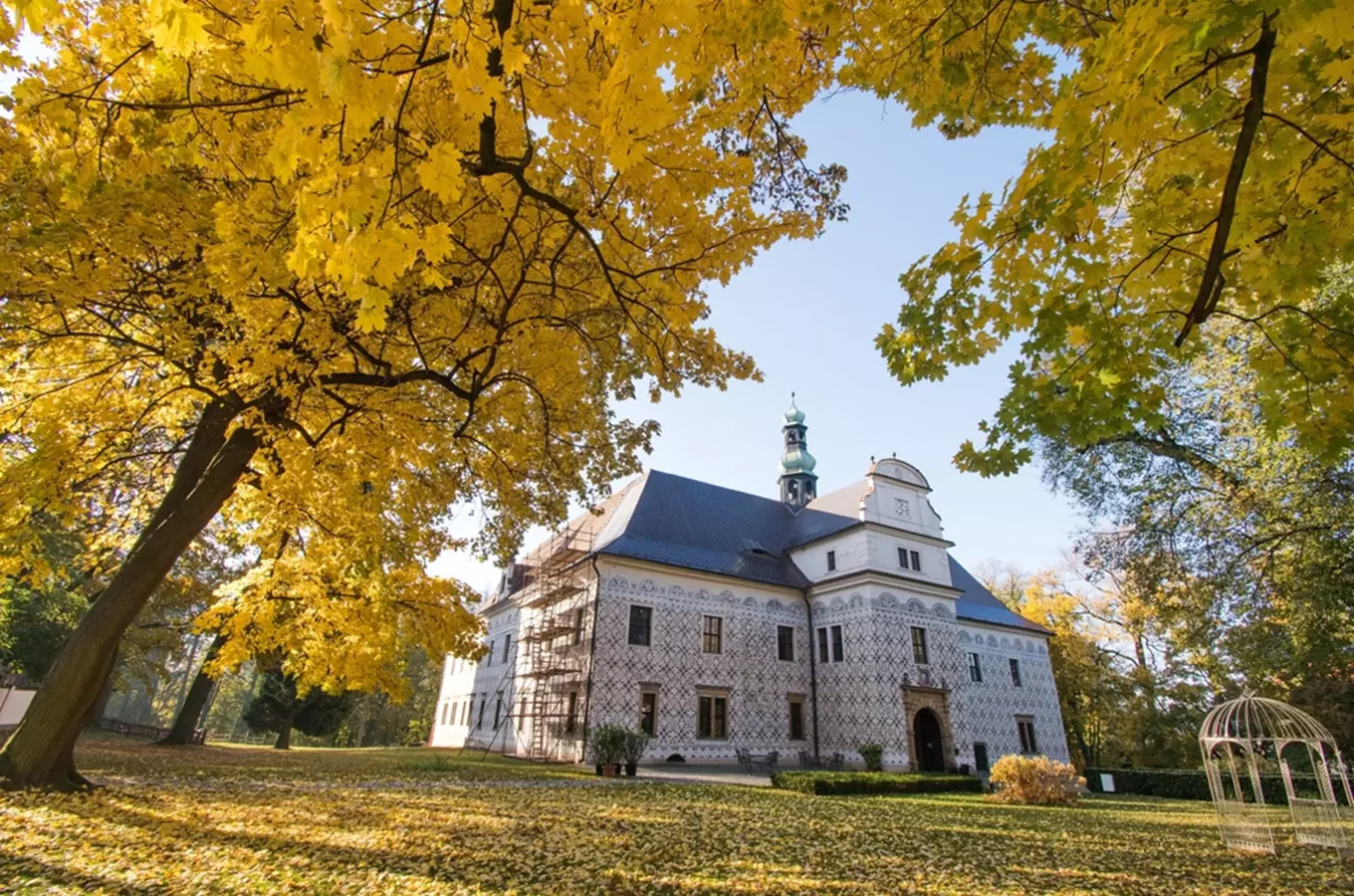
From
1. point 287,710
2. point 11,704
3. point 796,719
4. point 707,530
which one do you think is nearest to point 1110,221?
point 707,530

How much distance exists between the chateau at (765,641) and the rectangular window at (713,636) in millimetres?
107

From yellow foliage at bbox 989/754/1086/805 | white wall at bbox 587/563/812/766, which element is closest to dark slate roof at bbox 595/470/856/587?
white wall at bbox 587/563/812/766

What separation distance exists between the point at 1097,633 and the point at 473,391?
125 feet

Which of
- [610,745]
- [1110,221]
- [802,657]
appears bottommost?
[610,745]

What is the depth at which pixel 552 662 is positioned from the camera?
23828mm

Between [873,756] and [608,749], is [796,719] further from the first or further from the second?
[608,749]

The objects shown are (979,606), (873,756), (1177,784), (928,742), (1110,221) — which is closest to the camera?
(1110,221)

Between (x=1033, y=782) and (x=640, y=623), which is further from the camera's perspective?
(x=640, y=623)

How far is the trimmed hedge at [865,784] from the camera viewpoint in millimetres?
14898

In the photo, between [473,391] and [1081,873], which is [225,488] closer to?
[473,391]

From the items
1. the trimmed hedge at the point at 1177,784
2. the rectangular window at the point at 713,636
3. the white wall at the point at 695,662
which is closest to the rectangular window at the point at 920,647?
the white wall at the point at 695,662

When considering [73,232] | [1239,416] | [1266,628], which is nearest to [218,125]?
[73,232]

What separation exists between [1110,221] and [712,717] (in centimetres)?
2137

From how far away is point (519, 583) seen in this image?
29.8m
